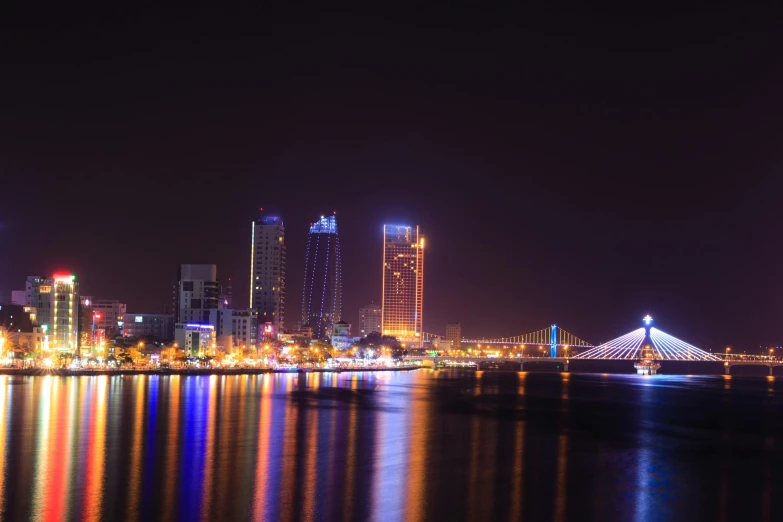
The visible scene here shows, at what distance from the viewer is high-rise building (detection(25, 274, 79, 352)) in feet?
157

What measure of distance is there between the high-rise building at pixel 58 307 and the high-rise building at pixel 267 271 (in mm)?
30152

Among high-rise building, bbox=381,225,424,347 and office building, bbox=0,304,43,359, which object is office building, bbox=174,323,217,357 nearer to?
office building, bbox=0,304,43,359

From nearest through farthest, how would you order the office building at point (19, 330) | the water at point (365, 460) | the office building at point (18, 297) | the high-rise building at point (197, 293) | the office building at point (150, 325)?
the water at point (365, 460) → the office building at point (19, 330) → the office building at point (18, 297) → the high-rise building at point (197, 293) → the office building at point (150, 325)

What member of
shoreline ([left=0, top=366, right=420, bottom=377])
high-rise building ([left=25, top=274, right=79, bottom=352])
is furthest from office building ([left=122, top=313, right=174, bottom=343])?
shoreline ([left=0, top=366, right=420, bottom=377])

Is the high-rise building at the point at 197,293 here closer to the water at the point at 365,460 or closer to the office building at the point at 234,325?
the office building at the point at 234,325

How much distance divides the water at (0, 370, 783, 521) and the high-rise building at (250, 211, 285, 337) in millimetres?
50530

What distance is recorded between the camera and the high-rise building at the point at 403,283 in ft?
341

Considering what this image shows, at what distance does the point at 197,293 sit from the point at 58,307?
15.2 m

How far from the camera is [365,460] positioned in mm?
15141

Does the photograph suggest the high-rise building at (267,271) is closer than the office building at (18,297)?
No

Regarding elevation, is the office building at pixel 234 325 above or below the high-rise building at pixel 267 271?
below

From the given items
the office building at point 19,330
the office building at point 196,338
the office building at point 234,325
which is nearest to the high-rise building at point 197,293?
the office building at point 234,325

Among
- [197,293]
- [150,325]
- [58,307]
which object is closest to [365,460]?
[58,307]

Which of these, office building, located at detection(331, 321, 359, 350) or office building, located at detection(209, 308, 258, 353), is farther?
office building, located at detection(331, 321, 359, 350)
